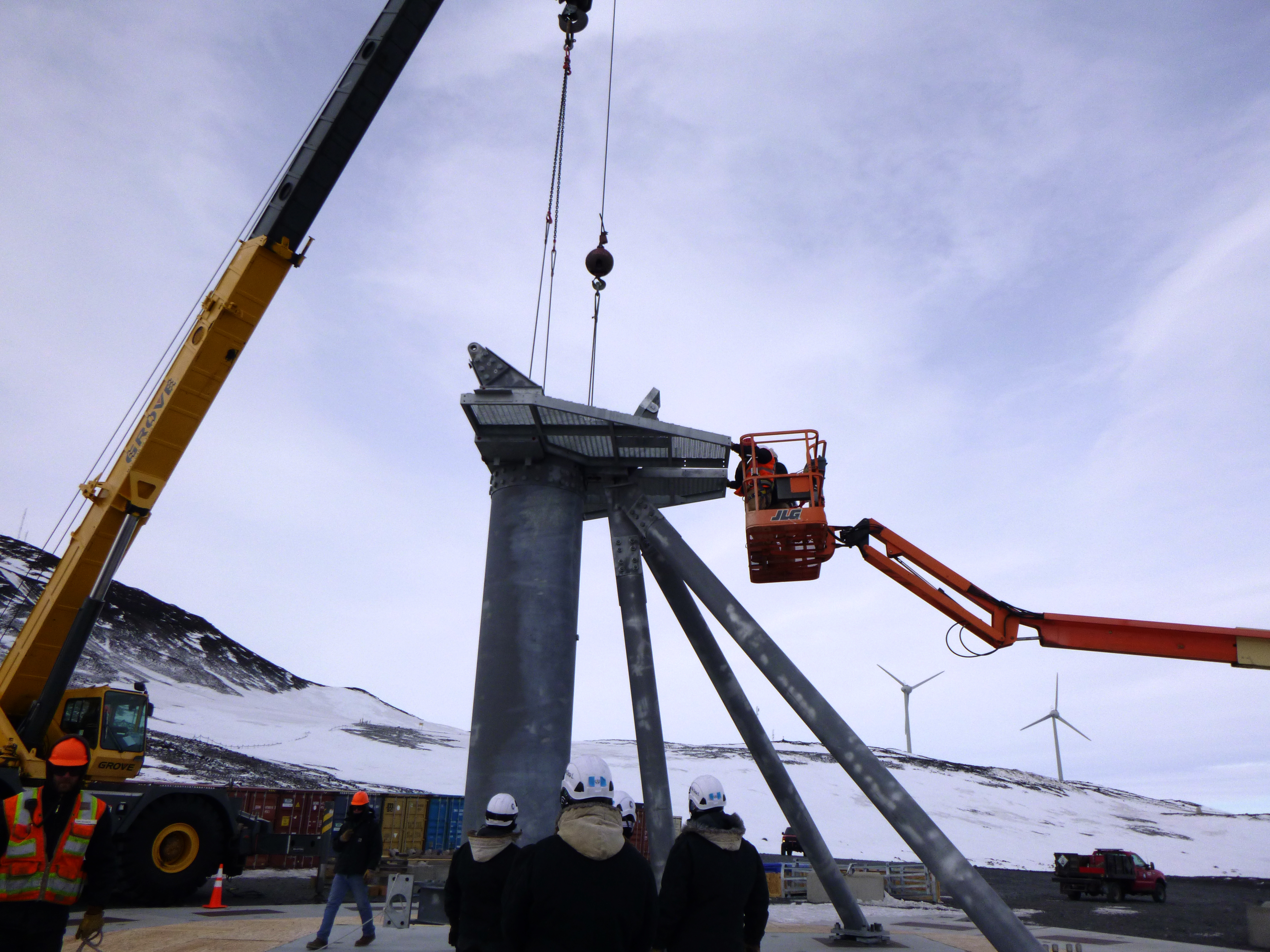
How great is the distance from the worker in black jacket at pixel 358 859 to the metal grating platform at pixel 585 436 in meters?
5.09

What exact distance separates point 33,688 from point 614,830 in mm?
14708

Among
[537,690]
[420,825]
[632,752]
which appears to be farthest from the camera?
[632,752]

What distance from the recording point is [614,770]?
6525 cm

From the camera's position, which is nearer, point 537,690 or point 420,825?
point 537,690

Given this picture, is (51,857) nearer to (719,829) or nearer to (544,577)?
(719,829)

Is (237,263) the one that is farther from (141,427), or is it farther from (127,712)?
(127,712)

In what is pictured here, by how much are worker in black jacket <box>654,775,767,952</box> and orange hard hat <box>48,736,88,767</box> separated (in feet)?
12.7

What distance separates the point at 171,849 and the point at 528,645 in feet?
31.7

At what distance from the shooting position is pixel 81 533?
15.0 meters

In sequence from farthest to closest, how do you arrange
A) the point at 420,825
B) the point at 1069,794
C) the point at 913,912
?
the point at 1069,794, the point at 420,825, the point at 913,912

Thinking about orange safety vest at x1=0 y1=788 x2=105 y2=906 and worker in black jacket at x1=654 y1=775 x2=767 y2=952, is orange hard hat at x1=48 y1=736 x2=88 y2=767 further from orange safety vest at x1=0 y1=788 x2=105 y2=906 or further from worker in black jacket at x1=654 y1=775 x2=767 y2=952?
worker in black jacket at x1=654 y1=775 x2=767 y2=952

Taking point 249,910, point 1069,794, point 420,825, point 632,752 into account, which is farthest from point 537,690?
point 1069,794

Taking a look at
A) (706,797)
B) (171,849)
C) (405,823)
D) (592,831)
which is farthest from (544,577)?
(405,823)

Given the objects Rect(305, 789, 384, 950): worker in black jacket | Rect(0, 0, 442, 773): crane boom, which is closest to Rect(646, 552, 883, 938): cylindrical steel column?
Rect(305, 789, 384, 950): worker in black jacket
